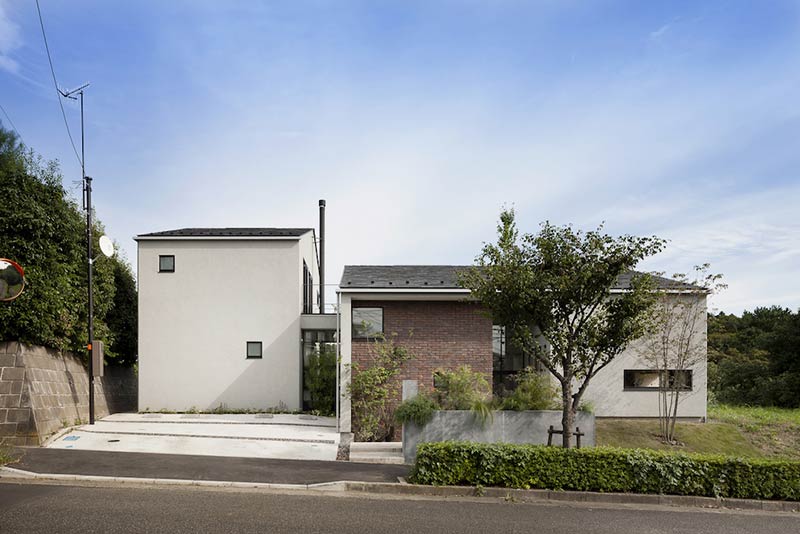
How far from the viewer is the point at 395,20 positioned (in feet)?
36.0

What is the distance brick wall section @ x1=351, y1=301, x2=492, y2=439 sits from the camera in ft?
47.4

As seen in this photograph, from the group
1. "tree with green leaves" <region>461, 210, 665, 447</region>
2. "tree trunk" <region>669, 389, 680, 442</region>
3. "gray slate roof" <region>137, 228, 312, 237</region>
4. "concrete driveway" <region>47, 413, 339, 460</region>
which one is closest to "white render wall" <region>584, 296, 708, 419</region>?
"tree trunk" <region>669, 389, 680, 442</region>

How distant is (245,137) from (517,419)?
867 cm

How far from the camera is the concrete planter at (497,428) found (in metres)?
12.0

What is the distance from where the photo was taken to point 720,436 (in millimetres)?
14180

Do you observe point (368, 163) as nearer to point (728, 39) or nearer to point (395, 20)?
point (395, 20)

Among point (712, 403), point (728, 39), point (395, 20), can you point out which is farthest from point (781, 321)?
point (395, 20)

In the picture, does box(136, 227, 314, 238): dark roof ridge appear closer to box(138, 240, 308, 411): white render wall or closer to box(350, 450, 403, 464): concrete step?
box(138, 240, 308, 411): white render wall

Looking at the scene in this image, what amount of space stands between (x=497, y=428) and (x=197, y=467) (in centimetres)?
595

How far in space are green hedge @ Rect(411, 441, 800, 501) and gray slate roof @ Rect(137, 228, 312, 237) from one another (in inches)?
403

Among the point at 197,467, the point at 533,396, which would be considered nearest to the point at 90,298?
the point at 197,467

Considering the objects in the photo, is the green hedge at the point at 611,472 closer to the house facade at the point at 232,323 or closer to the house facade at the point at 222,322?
the house facade at the point at 232,323

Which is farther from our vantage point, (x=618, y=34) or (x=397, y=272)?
(x=397, y=272)

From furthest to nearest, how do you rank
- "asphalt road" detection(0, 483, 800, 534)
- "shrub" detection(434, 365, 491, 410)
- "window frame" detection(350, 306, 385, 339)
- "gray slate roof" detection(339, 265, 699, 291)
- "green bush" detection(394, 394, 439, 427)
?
"window frame" detection(350, 306, 385, 339), "gray slate roof" detection(339, 265, 699, 291), "shrub" detection(434, 365, 491, 410), "green bush" detection(394, 394, 439, 427), "asphalt road" detection(0, 483, 800, 534)
